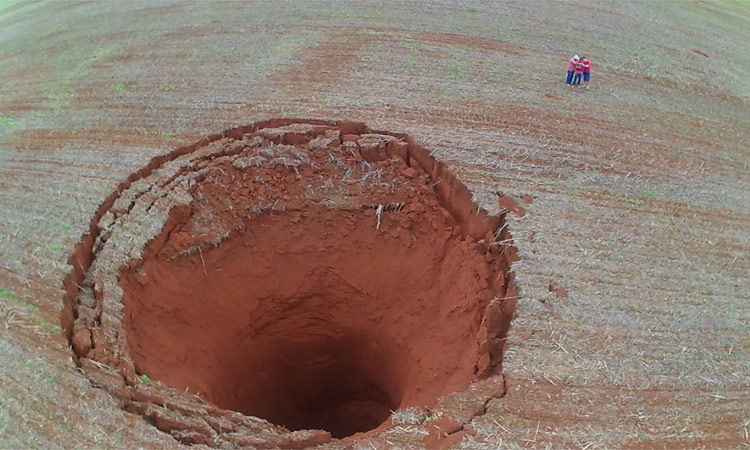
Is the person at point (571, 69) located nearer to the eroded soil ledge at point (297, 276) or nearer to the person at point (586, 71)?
the person at point (586, 71)

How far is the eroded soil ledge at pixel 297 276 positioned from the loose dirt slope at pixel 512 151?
208 mm

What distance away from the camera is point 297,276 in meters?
4.76

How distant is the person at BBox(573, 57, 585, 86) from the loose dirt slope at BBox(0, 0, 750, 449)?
0.61 feet

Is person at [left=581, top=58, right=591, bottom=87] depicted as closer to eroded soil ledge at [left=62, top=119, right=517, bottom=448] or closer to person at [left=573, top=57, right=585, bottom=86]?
person at [left=573, top=57, right=585, bottom=86]

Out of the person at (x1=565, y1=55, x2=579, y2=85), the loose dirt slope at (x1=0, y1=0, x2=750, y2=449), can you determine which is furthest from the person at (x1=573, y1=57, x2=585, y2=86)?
the loose dirt slope at (x1=0, y1=0, x2=750, y2=449)

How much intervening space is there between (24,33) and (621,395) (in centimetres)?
818

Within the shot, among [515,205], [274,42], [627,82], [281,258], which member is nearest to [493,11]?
[627,82]

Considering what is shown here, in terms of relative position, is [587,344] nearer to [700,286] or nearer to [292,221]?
[700,286]

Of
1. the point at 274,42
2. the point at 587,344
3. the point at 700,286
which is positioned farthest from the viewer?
the point at 274,42

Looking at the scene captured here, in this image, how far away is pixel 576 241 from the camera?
3.87 meters

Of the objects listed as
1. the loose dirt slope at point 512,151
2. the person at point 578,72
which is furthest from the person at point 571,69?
→ the loose dirt slope at point 512,151

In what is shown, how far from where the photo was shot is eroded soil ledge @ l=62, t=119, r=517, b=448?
362 centimetres

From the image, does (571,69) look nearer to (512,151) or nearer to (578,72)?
(578,72)

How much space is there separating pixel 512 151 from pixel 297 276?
2.13m
